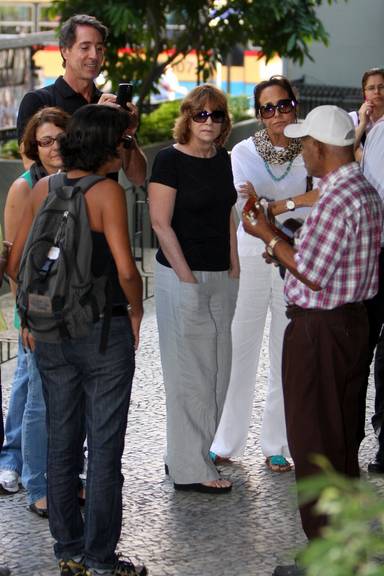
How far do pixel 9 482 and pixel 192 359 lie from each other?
3.52ft

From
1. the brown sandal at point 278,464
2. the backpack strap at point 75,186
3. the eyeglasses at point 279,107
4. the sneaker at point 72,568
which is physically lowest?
the brown sandal at point 278,464

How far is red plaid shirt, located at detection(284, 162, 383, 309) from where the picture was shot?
421cm

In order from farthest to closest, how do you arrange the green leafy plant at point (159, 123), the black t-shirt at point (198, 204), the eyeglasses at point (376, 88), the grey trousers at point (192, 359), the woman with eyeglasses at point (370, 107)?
the green leafy plant at point (159, 123), the eyeglasses at point (376, 88), the woman with eyeglasses at point (370, 107), the grey trousers at point (192, 359), the black t-shirt at point (198, 204)

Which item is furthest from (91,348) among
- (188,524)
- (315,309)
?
(188,524)

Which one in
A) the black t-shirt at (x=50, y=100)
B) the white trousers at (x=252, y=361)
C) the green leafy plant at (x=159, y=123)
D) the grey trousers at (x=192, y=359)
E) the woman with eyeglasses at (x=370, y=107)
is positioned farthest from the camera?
the green leafy plant at (x=159, y=123)

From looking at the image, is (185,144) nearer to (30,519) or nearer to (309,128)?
(309,128)

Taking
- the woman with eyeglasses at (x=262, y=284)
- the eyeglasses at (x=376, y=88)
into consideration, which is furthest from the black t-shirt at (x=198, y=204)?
the eyeglasses at (x=376, y=88)

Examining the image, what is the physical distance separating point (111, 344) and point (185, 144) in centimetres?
152

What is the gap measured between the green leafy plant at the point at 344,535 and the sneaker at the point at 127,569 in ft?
9.12

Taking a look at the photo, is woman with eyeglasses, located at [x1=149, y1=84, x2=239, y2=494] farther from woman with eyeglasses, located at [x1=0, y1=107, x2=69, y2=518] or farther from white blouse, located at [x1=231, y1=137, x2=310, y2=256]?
woman with eyeglasses, located at [x1=0, y1=107, x2=69, y2=518]

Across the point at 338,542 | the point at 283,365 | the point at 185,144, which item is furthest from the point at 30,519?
the point at 338,542

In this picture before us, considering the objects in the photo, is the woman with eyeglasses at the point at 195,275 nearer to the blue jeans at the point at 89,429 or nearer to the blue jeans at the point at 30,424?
the blue jeans at the point at 30,424

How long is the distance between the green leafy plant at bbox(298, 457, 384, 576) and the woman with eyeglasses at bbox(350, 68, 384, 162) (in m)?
4.84

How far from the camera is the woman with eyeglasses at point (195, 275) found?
543cm
